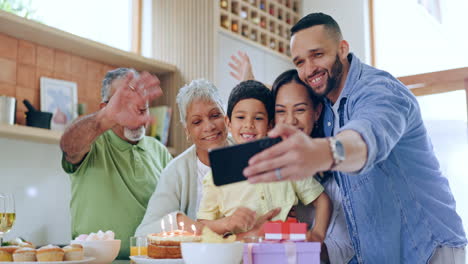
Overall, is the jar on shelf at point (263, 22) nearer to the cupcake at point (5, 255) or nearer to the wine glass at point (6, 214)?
the wine glass at point (6, 214)

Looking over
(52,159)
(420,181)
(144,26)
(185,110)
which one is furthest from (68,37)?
(420,181)

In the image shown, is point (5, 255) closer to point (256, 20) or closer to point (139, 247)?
point (139, 247)

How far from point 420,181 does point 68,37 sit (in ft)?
7.16

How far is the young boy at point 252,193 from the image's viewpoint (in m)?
1.36

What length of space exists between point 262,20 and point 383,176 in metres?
3.01

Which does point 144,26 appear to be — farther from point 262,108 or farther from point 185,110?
point 262,108

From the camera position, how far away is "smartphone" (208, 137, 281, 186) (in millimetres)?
866

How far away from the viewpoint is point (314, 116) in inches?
57.8

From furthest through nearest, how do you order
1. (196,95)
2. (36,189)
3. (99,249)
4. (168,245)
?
1. (36,189)
2. (196,95)
3. (99,249)
4. (168,245)

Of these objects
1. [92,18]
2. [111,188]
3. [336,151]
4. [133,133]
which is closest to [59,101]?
[92,18]

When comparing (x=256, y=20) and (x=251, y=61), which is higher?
(x=256, y=20)

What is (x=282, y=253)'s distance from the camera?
993 millimetres

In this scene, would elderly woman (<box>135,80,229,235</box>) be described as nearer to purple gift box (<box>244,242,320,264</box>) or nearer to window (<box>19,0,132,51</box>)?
purple gift box (<box>244,242,320,264</box>)

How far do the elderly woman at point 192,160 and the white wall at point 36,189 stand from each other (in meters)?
1.34
